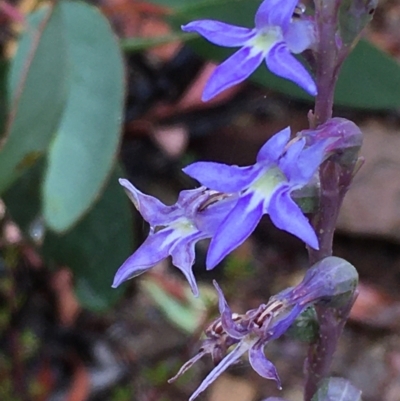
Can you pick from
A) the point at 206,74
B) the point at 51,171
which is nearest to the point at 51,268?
the point at 51,171

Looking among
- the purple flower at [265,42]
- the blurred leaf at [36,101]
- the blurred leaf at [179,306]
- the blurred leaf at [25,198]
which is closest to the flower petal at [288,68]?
the purple flower at [265,42]

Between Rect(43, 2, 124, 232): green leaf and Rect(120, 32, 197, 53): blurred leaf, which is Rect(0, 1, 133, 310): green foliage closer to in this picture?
Rect(43, 2, 124, 232): green leaf

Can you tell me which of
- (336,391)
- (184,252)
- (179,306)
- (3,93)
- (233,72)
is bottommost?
(179,306)

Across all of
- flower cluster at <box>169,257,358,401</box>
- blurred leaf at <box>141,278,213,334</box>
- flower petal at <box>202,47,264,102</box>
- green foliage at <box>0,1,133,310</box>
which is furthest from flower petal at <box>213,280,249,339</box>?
blurred leaf at <box>141,278,213,334</box>

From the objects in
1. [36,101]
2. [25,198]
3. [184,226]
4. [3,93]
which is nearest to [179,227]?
[184,226]

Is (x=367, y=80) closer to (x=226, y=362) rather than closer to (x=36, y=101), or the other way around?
(x=36, y=101)

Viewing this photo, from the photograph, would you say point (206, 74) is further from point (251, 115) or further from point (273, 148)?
point (273, 148)

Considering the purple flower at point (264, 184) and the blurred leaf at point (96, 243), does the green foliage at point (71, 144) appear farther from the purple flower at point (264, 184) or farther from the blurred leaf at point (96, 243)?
the purple flower at point (264, 184)
